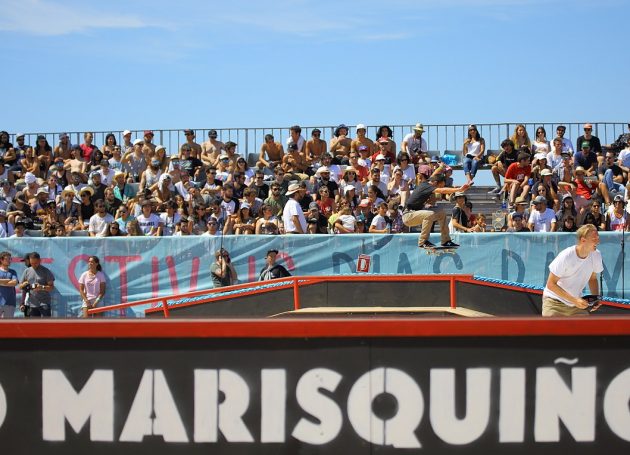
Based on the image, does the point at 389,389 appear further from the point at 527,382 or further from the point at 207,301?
the point at 207,301

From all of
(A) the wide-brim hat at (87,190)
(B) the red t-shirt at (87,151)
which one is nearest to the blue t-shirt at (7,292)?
(A) the wide-brim hat at (87,190)

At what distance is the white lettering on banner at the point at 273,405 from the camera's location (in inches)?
177

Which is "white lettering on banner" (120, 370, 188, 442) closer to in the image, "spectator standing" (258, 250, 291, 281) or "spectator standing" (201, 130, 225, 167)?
"spectator standing" (258, 250, 291, 281)

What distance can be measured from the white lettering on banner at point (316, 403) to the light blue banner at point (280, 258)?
1202 cm

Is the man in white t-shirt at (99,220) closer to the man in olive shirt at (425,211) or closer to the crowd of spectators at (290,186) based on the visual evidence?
the crowd of spectators at (290,186)

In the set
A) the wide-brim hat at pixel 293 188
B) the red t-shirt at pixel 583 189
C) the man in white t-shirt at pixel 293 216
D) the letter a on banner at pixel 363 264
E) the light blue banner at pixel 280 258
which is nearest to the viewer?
the light blue banner at pixel 280 258

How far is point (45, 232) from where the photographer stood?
711 inches

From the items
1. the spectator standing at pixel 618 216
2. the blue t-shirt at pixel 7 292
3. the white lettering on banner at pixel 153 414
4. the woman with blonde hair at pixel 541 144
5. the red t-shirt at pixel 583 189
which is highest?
the woman with blonde hair at pixel 541 144

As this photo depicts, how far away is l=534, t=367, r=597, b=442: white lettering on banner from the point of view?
444 centimetres

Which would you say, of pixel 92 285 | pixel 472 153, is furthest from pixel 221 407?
pixel 472 153

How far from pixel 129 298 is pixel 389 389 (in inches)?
527

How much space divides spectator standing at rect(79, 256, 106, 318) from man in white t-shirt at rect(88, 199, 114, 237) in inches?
60.7

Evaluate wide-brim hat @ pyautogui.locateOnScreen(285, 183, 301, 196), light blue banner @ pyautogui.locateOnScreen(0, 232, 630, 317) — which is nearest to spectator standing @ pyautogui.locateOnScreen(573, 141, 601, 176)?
light blue banner @ pyautogui.locateOnScreen(0, 232, 630, 317)

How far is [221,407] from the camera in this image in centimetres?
452
